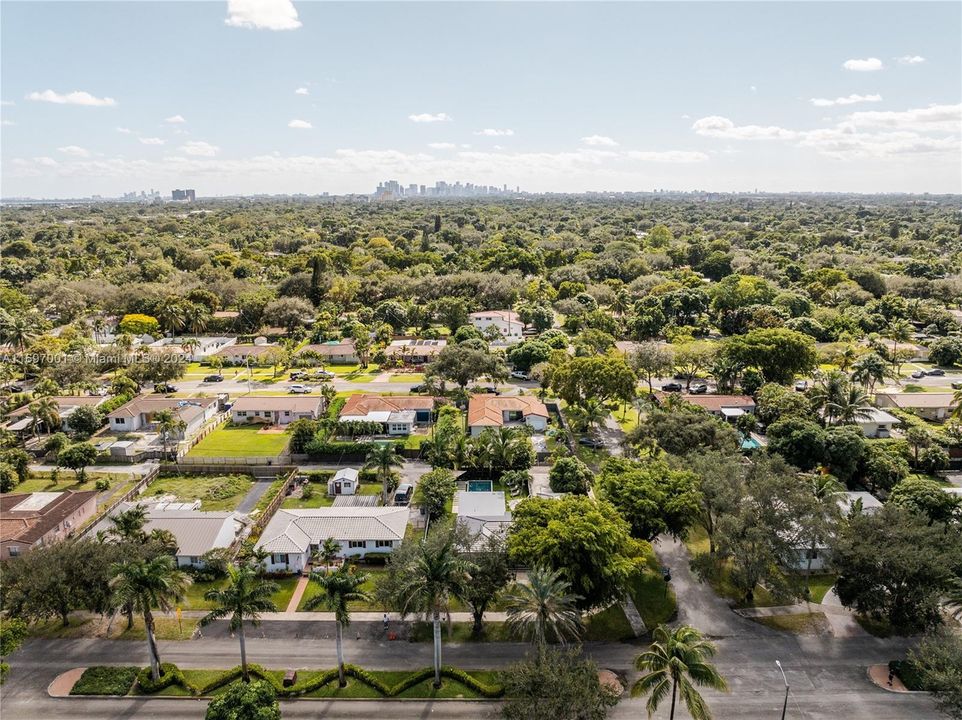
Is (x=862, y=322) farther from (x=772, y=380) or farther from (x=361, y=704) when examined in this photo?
(x=361, y=704)

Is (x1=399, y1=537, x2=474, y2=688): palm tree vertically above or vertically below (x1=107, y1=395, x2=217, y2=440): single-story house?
above

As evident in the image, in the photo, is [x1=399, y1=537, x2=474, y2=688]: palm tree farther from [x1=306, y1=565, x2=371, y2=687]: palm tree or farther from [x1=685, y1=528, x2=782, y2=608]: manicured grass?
[x1=685, y1=528, x2=782, y2=608]: manicured grass

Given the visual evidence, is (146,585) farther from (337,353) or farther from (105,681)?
(337,353)

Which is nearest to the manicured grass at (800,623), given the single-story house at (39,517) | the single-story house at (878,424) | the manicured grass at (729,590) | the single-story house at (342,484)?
the manicured grass at (729,590)

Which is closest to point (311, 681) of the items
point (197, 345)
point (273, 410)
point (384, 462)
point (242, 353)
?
point (384, 462)

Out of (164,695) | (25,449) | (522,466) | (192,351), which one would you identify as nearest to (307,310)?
(192,351)

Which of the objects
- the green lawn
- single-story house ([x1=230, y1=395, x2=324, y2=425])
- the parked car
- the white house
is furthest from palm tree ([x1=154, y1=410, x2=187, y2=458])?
the white house
